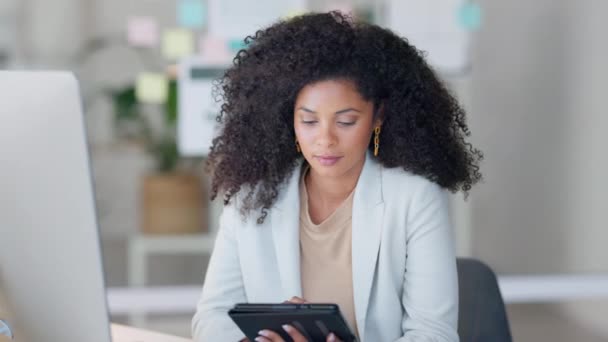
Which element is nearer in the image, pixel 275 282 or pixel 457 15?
pixel 275 282

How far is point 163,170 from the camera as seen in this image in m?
3.78

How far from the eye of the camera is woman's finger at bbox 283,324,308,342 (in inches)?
61.5

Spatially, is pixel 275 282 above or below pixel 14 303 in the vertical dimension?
below

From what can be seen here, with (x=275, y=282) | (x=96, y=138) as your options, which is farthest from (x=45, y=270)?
(x=96, y=138)

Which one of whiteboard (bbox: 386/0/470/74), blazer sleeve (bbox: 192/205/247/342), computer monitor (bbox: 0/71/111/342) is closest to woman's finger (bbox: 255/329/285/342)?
blazer sleeve (bbox: 192/205/247/342)

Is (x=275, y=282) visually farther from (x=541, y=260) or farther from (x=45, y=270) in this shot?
(x=541, y=260)

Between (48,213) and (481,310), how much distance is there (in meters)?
1.02

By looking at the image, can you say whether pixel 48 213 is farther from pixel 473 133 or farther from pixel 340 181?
pixel 473 133

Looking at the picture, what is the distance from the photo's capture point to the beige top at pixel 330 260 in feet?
6.07

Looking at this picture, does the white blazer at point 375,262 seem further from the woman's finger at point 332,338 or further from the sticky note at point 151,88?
the sticky note at point 151,88

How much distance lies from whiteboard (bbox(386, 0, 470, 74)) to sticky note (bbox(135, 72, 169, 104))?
902 millimetres

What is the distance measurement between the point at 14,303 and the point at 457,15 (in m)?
2.93

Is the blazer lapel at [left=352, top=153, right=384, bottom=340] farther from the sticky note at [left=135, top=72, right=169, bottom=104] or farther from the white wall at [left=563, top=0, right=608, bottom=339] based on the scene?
the white wall at [left=563, top=0, right=608, bottom=339]

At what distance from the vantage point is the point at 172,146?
375 centimetres
